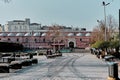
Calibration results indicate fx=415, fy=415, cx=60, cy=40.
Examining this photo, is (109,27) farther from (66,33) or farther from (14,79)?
(14,79)

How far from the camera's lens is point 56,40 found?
517ft

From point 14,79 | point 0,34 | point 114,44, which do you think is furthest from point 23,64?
point 0,34

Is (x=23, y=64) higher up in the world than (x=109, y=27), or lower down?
lower down

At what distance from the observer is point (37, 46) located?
163125 millimetres

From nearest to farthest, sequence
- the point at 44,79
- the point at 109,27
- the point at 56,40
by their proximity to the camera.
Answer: the point at 44,79 < the point at 109,27 < the point at 56,40

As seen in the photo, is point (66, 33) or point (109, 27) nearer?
point (109, 27)

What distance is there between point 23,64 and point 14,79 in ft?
47.8

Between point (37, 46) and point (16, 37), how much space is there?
9912 mm

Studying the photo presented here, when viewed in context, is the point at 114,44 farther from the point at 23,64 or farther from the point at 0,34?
the point at 0,34

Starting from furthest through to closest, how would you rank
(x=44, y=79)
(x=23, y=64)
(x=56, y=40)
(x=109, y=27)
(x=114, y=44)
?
1. (x=56, y=40)
2. (x=109, y=27)
3. (x=114, y=44)
4. (x=23, y=64)
5. (x=44, y=79)

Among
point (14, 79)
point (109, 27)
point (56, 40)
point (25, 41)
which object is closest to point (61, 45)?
point (56, 40)

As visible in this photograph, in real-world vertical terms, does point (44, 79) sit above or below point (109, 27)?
below

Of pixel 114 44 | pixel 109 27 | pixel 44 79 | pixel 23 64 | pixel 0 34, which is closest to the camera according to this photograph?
pixel 44 79

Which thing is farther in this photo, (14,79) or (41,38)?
(41,38)
